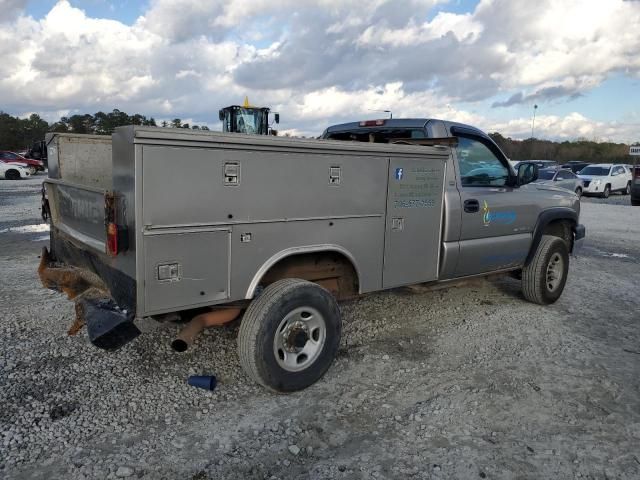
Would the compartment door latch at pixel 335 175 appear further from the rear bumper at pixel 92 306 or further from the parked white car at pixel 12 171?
the parked white car at pixel 12 171

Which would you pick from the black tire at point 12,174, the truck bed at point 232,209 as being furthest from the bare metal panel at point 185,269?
the black tire at point 12,174

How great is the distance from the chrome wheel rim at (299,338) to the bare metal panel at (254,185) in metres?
0.72

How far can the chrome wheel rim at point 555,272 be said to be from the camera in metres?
6.08

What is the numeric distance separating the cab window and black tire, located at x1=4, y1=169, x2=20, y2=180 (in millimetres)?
29879

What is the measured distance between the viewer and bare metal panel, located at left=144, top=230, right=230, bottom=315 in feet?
10.2

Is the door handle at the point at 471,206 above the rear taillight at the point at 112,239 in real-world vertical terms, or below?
above

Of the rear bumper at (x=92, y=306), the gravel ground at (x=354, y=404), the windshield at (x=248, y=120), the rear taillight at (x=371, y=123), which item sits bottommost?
the gravel ground at (x=354, y=404)

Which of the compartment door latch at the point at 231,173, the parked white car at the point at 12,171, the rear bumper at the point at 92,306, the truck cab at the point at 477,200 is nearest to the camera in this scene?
the rear bumper at the point at 92,306

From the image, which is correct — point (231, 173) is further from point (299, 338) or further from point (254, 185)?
point (299, 338)

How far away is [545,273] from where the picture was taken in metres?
5.91

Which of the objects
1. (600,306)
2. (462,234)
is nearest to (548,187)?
(600,306)

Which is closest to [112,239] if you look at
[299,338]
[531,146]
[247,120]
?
[299,338]

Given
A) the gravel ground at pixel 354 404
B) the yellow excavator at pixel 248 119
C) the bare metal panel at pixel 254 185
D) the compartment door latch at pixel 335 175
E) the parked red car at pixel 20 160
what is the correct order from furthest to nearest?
1. the parked red car at pixel 20 160
2. the yellow excavator at pixel 248 119
3. the compartment door latch at pixel 335 175
4. the bare metal panel at pixel 254 185
5. the gravel ground at pixel 354 404

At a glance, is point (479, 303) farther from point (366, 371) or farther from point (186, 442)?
point (186, 442)
